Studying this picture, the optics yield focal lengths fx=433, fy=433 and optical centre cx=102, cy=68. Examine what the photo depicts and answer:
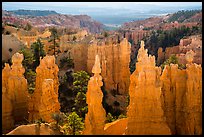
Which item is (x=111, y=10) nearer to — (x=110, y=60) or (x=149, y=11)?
(x=149, y=11)

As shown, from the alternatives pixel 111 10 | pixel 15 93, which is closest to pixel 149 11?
pixel 111 10

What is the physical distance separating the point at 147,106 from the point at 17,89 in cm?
A: 1142

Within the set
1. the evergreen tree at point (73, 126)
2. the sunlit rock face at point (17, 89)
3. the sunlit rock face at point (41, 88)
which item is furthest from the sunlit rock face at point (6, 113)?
the evergreen tree at point (73, 126)

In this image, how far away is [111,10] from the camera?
656ft

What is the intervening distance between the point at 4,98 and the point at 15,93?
2.09m

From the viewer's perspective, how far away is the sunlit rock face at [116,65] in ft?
150

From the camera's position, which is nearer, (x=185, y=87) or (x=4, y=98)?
(x=185, y=87)

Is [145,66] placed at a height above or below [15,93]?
above

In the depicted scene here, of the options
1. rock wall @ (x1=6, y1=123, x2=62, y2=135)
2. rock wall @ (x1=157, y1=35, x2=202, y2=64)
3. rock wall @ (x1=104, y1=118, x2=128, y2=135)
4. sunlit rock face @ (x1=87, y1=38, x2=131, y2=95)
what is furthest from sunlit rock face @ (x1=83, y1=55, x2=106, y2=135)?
rock wall @ (x1=157, y1=35, x2=202, y2=64)

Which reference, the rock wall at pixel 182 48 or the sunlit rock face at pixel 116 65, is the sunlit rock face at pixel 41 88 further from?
the rock wall at pixel 182 48

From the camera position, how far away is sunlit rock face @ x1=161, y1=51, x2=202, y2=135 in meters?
27.1

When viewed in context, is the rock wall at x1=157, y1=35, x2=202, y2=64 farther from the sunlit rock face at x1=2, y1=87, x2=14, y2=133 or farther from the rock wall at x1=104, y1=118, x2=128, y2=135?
the sunlit rock face at x1=2, y1=87, x2=14, y2=133

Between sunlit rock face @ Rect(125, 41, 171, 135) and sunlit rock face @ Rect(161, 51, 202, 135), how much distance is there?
2.39m

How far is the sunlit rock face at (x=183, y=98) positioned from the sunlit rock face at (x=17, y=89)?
10933 millimetres
